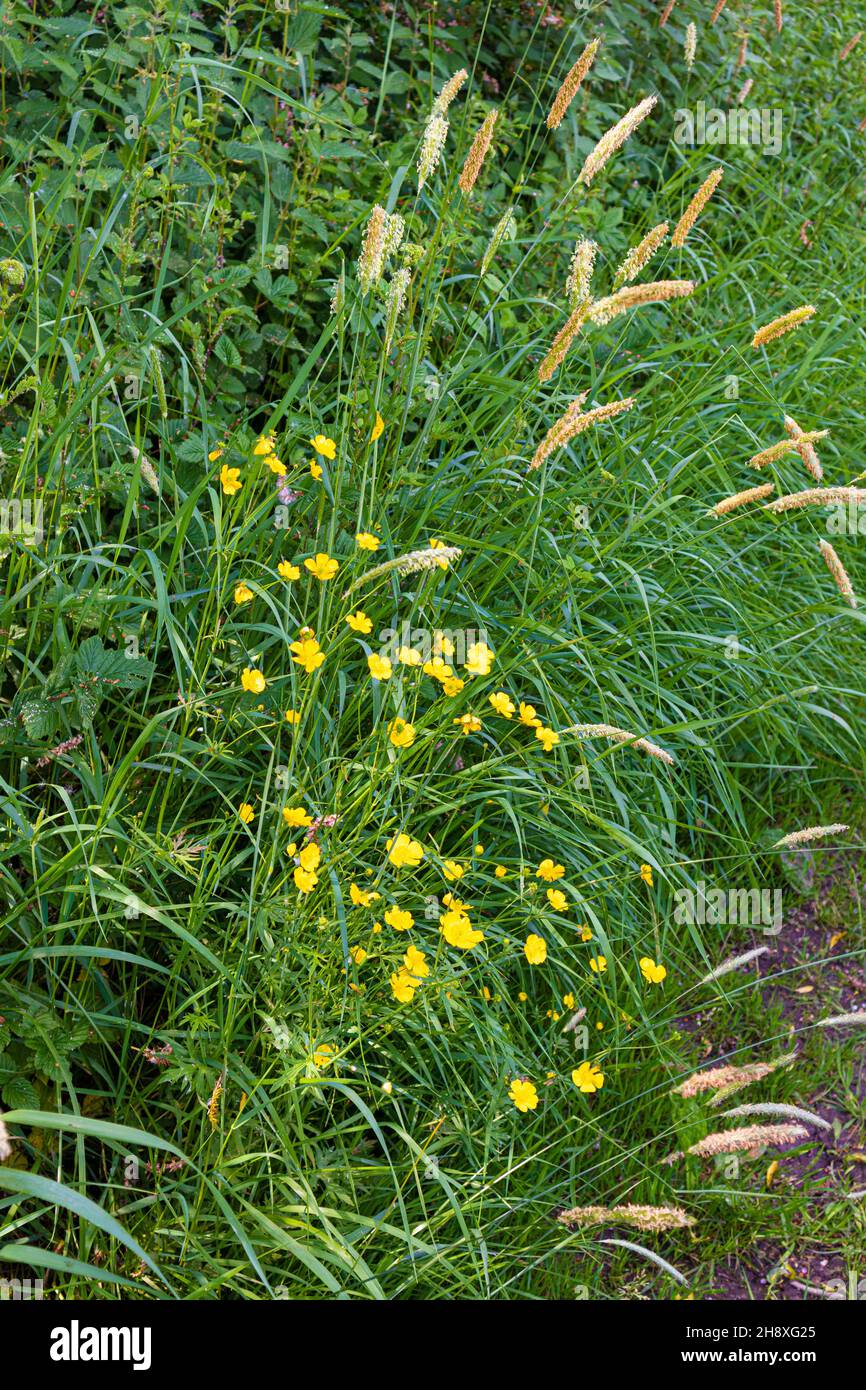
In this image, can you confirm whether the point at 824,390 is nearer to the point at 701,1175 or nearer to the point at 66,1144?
the point at 701,1175

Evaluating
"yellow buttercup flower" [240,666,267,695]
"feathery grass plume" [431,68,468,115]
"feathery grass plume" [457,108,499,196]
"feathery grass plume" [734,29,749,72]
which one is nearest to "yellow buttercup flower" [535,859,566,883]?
"yellow buttercup flower" [240,666,267,695]

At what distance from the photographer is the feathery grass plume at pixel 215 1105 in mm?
1912

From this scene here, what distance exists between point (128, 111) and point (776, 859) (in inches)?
97.8

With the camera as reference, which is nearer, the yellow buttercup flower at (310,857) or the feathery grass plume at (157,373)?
the yellow buttercup flower at (310,857)

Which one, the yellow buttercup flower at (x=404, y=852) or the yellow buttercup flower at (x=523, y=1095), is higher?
the yellow buttercup flower at (x=404, y=852)

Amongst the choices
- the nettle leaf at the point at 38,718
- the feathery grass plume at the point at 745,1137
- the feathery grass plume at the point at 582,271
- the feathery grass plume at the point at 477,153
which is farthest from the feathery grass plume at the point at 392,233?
the feathery grass plume at the point at 745,1137

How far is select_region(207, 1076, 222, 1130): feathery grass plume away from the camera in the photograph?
6.27 feet

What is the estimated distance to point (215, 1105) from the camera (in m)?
1.97

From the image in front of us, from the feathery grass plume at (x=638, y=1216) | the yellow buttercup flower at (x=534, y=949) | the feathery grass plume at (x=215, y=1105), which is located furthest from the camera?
the yellow buttercup flower at (x=534, y=949)

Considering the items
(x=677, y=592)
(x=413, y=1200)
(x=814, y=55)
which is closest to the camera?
(x=413, y=1200)

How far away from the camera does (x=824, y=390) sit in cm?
434

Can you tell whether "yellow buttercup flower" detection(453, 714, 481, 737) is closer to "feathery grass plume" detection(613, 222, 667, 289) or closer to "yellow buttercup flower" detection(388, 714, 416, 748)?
"yellow buttercup flower" detection(388, 714, 416, 748)

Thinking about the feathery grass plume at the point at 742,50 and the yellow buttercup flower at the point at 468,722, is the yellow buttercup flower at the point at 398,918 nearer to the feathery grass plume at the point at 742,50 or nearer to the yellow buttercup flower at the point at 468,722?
the yellow buttercup flower at the point at 468,722
